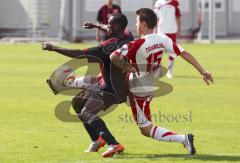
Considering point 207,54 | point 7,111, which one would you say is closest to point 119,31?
point 7,111

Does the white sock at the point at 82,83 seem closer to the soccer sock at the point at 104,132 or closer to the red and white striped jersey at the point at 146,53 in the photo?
the soccer sock at the point at 104,132

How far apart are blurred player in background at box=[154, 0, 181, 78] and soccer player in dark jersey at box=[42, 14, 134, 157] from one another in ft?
42.5

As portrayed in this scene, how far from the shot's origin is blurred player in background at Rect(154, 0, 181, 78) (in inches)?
963

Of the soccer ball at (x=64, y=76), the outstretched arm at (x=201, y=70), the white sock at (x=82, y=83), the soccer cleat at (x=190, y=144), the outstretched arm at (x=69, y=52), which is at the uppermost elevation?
the outstretched arm at (x=69, y=52)

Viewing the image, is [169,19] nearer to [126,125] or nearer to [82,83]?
[126,125]

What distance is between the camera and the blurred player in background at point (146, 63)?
35.6ft

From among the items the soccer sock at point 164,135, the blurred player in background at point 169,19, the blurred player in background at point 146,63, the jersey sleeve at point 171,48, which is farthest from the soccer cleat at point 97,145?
the blurred player in background at point 169,19

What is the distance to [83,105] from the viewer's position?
37.7ft

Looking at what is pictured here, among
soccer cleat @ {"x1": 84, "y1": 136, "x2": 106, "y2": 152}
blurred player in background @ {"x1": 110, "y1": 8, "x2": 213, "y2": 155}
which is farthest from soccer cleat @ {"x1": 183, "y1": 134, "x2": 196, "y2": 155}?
soccer cleat @ {"x1": 84, "y1": 136, "x2": 106, "y2": 152}

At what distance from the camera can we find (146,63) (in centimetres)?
1107

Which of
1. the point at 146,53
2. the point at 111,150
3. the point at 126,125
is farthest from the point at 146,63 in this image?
the point at 126,125

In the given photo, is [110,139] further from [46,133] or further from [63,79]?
[46,133]

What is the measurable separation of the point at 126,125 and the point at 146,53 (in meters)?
3.84

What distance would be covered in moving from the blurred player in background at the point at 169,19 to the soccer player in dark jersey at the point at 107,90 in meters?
12.9
